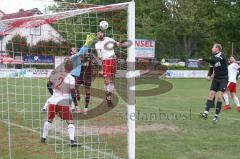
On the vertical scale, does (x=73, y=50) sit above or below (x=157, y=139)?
above

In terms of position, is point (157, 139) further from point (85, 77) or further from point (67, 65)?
point (85, 77)

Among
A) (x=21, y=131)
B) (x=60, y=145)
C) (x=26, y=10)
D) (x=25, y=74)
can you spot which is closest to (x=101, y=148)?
(x=60, y=145)

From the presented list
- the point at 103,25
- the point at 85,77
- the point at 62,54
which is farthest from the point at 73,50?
the point at 85,77

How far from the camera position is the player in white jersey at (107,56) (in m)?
9.10

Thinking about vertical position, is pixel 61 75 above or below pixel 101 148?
above

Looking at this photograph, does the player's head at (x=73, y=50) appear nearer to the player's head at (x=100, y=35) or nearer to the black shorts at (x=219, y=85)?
the player's head at (x=100, y=35)

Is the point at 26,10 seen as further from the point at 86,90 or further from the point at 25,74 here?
the point at 86,90

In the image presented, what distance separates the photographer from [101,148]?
8.50 meters

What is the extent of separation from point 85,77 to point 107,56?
2.05 m

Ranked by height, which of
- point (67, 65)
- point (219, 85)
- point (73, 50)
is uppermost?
point (73, 50)

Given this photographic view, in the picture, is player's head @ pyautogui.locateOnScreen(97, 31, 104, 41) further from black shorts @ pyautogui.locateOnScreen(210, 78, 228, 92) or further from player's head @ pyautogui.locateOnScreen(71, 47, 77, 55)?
black shorts @ pyautogui.locateOnScreen(210, 78, 228, 92)

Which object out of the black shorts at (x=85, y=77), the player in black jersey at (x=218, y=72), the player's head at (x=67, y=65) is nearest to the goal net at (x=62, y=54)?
the player's head at (x=67, y=65)

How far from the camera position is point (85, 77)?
41.8 feet

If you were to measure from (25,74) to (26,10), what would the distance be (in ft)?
9.12
